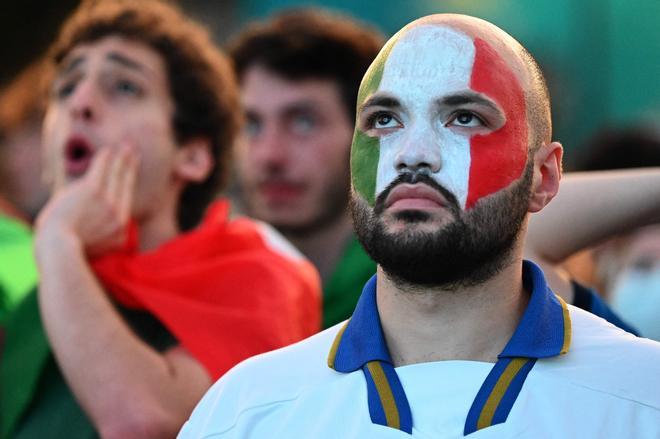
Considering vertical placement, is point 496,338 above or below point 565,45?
above

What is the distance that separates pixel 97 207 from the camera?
12.9 feet

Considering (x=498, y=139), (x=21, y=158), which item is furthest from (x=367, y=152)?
(x=21, y=158)

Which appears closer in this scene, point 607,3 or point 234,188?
point 607,3

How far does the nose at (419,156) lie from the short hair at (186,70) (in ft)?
5.81

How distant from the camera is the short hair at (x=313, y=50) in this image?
16.7 feet

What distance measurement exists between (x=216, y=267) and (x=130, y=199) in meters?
0.36

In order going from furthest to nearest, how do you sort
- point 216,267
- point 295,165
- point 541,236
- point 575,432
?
point 295,165 → point 216,267 → point 541,236 → point 575,432

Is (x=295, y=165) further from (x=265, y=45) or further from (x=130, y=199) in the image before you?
(x=130, y=199)

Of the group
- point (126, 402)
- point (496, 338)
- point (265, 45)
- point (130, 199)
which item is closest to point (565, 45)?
point (265, 45)

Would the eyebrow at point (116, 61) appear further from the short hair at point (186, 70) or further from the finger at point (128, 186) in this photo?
the finger at point (128, 186)

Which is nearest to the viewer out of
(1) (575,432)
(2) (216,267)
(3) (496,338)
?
(1) (575,432)

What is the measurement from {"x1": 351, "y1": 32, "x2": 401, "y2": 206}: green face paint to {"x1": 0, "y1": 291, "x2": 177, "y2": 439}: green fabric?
4.09ft

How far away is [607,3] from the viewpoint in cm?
651

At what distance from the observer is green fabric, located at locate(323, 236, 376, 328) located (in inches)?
172
